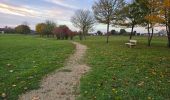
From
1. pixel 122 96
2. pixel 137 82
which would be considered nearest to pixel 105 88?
pixel 122 96

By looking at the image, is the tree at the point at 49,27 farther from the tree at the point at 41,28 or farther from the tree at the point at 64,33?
the tree at the point at 64,33

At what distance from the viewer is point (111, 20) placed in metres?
45.5

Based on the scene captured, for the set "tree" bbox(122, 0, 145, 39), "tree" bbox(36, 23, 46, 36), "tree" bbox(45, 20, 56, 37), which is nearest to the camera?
"tree" bbox(122, 0, 145, 39)

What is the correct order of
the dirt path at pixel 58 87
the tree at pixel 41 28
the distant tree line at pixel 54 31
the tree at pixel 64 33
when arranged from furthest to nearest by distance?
the tree at pixel 41 28 → the distant tree line at pixel 54 31 → the tree at pixel 64 33 → the dirt path at pixel 58 87

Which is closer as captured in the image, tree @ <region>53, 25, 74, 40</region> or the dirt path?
the dirt path

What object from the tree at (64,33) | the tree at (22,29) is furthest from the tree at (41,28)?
the tree at (64,33)

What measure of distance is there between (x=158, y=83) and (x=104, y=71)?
306 centimetres

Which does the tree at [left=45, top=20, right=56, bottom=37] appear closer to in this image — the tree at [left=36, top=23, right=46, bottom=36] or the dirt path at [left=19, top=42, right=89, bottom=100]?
the tree at [left=36, top=23, right=46, bottom=36]

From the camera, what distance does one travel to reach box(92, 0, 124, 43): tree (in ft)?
144

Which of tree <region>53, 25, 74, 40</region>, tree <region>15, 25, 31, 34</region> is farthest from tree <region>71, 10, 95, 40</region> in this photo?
tree <region>15, 25, 31, 34</region>

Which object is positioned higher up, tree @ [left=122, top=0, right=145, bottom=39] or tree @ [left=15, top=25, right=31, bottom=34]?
tree @ [left=122, top=0, right=145, bottom=39]

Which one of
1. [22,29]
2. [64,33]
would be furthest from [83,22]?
[22,29]

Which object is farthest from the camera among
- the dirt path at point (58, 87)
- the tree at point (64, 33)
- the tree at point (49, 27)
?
the tree at point (49, 27)

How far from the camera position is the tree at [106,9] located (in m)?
44.0
